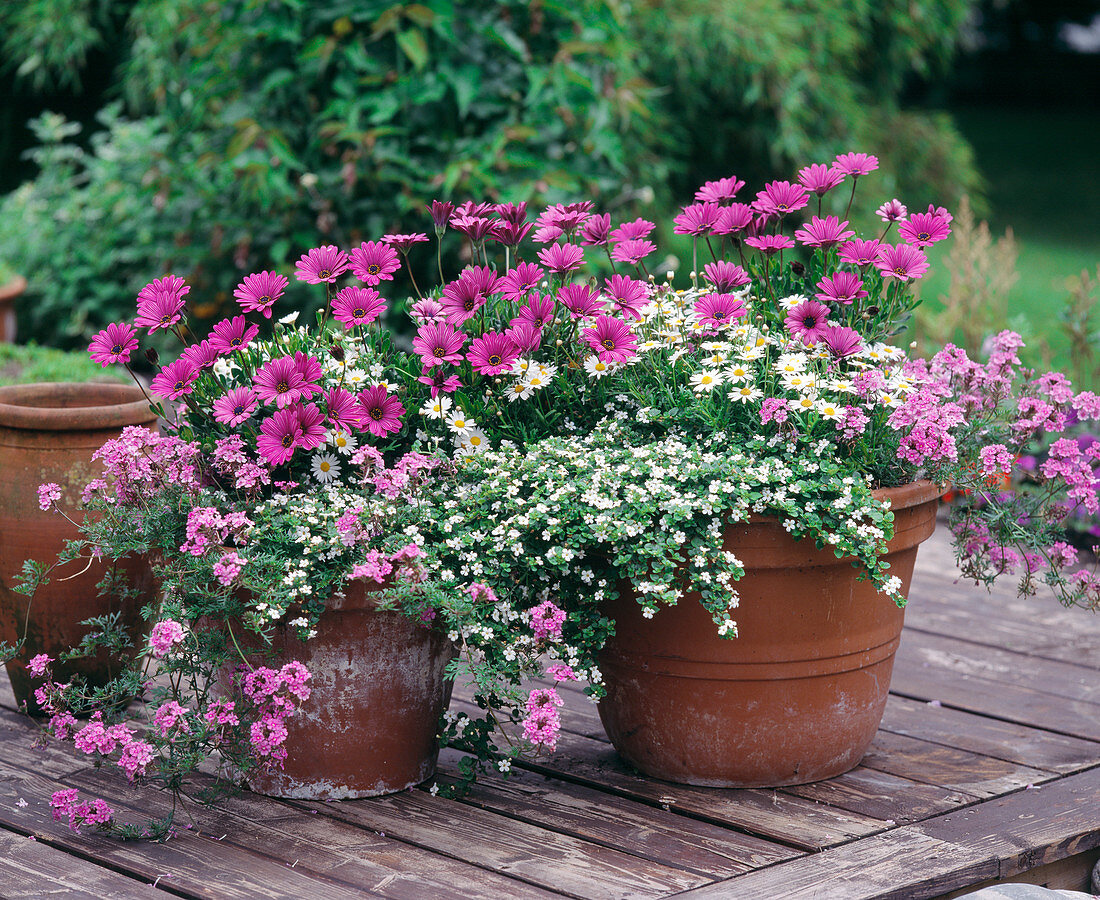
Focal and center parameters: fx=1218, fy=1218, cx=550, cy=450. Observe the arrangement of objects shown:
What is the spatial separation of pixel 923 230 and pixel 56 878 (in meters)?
1.71

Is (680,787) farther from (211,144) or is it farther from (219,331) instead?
(211,144)

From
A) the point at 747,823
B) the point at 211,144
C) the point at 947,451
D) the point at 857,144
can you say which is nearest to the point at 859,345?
the point at 947,451

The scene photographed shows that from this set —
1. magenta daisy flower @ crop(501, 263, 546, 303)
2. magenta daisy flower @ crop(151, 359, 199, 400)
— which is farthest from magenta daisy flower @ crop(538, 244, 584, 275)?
magenta daisy flower @ crop(151, 359, 199, 400)

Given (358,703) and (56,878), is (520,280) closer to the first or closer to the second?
(358,703)

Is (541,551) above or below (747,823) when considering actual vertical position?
above

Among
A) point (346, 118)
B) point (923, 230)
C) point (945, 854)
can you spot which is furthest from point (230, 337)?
point (346, 118)

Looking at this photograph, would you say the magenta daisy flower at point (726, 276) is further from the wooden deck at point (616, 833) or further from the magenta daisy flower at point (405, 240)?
the wooden deck at point (616, 833)

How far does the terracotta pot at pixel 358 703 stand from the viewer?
77.5 inches

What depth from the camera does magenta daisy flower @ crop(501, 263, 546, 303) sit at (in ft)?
6.81

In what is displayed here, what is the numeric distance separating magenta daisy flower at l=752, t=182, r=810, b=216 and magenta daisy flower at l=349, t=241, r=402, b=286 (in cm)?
66

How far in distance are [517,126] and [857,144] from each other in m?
3.20

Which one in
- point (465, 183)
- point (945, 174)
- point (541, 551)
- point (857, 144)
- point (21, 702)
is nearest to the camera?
point (541, 551)

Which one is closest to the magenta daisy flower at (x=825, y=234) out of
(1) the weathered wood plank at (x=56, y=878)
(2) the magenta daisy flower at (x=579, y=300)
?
(2) the magenta daisy flower at (x=579, y=300)

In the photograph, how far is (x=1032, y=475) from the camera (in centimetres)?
220
